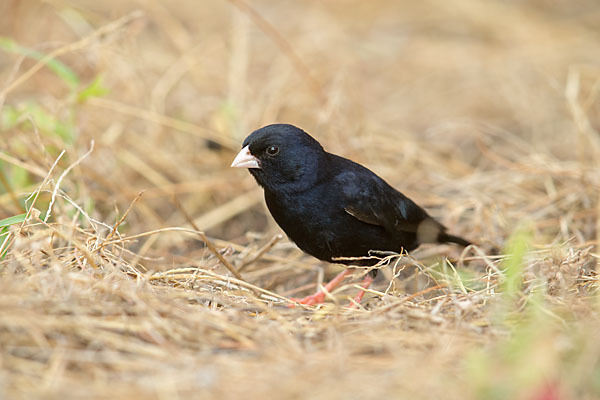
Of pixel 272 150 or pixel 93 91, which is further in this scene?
pixel 93 91

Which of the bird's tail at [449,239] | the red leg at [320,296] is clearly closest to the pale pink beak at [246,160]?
the red leg at [320,296]

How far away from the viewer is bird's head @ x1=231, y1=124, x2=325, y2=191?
3529 millimetres

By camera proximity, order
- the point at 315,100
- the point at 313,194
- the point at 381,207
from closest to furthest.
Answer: the point at 313,194 → the point at 381,207 → the point at 315,100

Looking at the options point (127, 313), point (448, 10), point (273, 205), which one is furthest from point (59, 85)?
point (448, 10)

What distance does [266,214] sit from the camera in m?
5.07

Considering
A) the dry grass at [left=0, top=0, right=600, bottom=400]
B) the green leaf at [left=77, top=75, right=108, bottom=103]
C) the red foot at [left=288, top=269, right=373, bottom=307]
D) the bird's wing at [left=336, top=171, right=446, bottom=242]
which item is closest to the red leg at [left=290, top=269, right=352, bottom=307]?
the red foot at [left=288, top=269, right=373, bottom=307]

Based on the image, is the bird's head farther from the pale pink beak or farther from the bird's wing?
the bird's wing

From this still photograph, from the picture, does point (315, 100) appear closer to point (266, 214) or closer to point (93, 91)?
point (266, 214)

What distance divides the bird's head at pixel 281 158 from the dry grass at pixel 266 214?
51cm

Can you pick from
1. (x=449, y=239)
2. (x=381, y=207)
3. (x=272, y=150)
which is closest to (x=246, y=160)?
(x=272, y=150)

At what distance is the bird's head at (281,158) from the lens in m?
3.53

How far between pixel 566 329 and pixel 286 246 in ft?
7.52

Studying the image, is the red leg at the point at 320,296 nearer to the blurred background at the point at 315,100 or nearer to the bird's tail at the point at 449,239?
the bird's tail at the point at 449,239

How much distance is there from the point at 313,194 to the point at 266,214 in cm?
160
